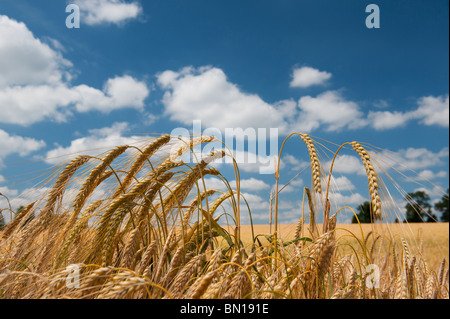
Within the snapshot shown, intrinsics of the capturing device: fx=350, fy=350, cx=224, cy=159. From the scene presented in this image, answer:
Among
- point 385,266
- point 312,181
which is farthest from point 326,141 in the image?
Answer: point 385,266

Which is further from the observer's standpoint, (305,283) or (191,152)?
(191,152)

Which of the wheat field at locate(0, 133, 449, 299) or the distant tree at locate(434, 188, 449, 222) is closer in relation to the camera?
the wheat field at locate(0, 133, 449, 299)

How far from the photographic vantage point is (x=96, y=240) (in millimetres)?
1804

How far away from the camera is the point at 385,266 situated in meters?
2.73

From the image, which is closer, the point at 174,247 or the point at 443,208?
the point at 174,247

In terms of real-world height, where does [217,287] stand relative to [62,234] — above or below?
below

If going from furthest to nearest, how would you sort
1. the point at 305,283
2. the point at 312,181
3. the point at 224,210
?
the point at 224,210 < the point at 312,181 < the point at 305,283

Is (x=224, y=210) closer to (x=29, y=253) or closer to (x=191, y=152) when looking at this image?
(x=191, y=152)

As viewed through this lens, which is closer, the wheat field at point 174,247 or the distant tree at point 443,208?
the wheat field at point 174,247

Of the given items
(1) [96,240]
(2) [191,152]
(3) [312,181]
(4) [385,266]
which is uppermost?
(2) [191,152]
